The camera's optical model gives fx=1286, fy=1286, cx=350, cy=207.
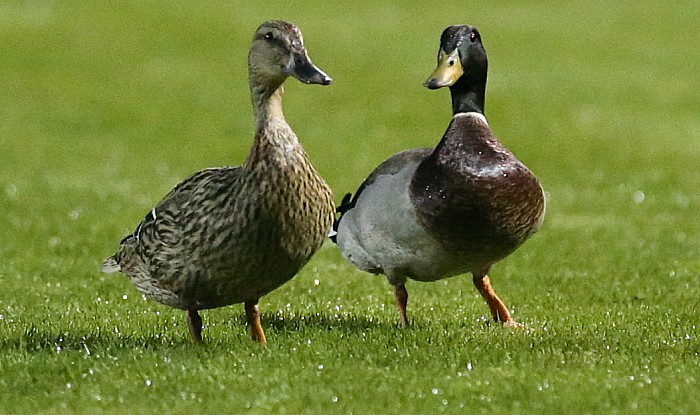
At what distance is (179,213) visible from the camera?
A: 7.41 meters

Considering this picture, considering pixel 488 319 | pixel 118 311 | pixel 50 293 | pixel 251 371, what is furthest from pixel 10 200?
pixel 251 371

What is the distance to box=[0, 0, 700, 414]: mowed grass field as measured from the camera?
21.7ft

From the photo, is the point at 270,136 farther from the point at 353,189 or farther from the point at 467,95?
the point at 353,189

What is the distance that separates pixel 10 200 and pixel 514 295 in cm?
741

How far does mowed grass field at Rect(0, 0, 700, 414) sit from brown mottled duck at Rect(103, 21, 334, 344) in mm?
426

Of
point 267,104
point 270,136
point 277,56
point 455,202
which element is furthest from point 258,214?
point 455,202

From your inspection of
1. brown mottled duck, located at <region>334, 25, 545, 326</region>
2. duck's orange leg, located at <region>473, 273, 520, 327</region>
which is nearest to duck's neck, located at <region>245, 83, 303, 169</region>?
brown mottled duck, located at <region>334, 25, 545, 326</region>

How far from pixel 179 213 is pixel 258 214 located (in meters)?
0.65

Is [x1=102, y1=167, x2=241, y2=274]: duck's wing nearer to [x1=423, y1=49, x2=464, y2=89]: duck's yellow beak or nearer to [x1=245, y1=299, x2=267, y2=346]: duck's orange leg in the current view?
[x1=245, y1=299, x2=267, y2=346]: duck's orange leg

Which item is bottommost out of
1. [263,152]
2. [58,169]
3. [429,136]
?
[429,136]

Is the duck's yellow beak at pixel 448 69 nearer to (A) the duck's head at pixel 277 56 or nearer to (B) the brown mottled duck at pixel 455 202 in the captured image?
(B) the brown mottled duck at pixel 455 202

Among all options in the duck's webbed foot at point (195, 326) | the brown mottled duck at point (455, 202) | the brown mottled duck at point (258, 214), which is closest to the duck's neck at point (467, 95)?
the brown mottled duck at point (455, 202)

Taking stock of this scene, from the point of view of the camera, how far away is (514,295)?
10.4m

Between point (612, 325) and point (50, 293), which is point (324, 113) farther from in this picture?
point (612, 325)
